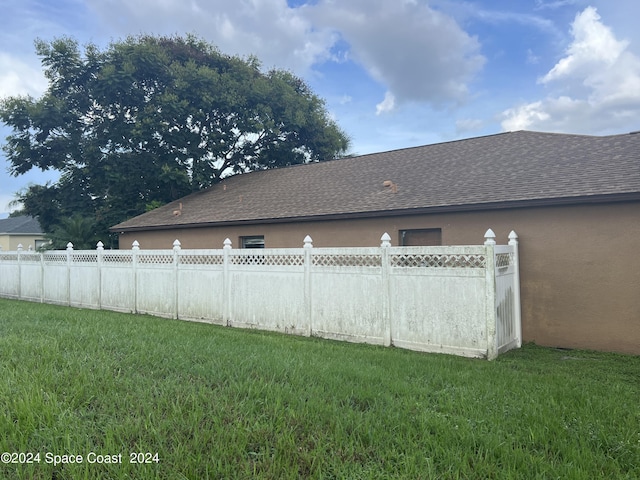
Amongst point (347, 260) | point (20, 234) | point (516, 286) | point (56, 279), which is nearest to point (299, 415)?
point (347, 260)

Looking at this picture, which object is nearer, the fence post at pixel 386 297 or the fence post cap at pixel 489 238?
the fence post cap at pixel 489 238

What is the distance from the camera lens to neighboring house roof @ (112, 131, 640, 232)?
27.0 feet

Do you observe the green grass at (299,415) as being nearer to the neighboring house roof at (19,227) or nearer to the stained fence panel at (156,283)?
the stained fence panel at (156,283)

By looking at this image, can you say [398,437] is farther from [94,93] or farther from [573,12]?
[94,93]

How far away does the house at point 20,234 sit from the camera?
3120 centimetres

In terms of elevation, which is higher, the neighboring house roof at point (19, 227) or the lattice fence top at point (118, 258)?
the neighboring house roof at point (19, 227)

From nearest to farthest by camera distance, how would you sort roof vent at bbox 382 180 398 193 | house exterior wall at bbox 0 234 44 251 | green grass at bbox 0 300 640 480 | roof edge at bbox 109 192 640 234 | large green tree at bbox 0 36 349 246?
green grass at bbox 0 300 640 480 → roof edge at bbox 109 192 640 234 → roof vent at bbox 382 180 398 193 → large green tree at bbox 0 36 349 246 → house exterior wall at bbox 0 234 44 251

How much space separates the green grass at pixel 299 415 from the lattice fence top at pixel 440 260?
1690 millimetres

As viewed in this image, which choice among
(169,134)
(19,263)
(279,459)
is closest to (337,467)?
(279,459)

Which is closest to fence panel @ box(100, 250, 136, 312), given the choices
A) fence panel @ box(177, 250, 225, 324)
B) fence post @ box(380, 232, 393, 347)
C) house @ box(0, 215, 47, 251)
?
fence panel @ box(177, 250, 225, 324)

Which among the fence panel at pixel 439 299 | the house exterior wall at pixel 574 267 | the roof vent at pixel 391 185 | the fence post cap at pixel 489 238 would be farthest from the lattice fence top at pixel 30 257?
the fence post cap at pixel 489 238

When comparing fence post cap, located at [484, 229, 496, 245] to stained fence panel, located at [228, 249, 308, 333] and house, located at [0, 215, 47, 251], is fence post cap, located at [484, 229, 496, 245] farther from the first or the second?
house, located at [0, 215, 47, 251]

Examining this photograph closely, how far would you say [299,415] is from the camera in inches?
141

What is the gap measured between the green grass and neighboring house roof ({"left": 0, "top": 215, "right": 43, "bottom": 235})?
3127cm
